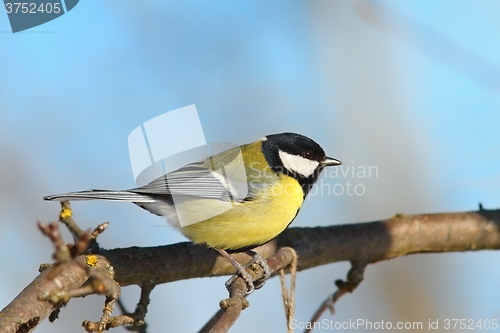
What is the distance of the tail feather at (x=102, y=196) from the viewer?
5.93 feet

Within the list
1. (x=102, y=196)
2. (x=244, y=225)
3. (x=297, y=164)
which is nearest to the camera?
(x=102, y=196)

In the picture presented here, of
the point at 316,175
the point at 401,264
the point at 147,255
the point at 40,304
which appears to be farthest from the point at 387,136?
the point at 40,304

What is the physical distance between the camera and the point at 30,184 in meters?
3.38

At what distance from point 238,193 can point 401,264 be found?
2.22 metres

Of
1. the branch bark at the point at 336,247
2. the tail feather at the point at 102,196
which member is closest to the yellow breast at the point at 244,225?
the branch bark at the point at 336,247

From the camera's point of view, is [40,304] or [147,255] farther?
[147,255]

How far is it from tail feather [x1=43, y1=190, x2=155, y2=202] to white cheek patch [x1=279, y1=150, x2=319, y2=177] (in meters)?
0.74


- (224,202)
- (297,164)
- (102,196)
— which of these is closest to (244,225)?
(224,202)

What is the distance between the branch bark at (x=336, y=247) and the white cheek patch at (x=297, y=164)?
325 millimetres

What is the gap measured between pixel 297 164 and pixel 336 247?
507 mm

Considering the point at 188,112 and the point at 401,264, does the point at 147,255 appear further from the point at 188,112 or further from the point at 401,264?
the point at 401,264

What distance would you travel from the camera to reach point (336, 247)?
8.73 ft

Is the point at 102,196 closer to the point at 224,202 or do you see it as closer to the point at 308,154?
the point at 224,202

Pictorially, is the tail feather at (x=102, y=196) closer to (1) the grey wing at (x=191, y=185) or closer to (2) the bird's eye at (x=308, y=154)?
(1) the grey wing at (x=191, y=185)
